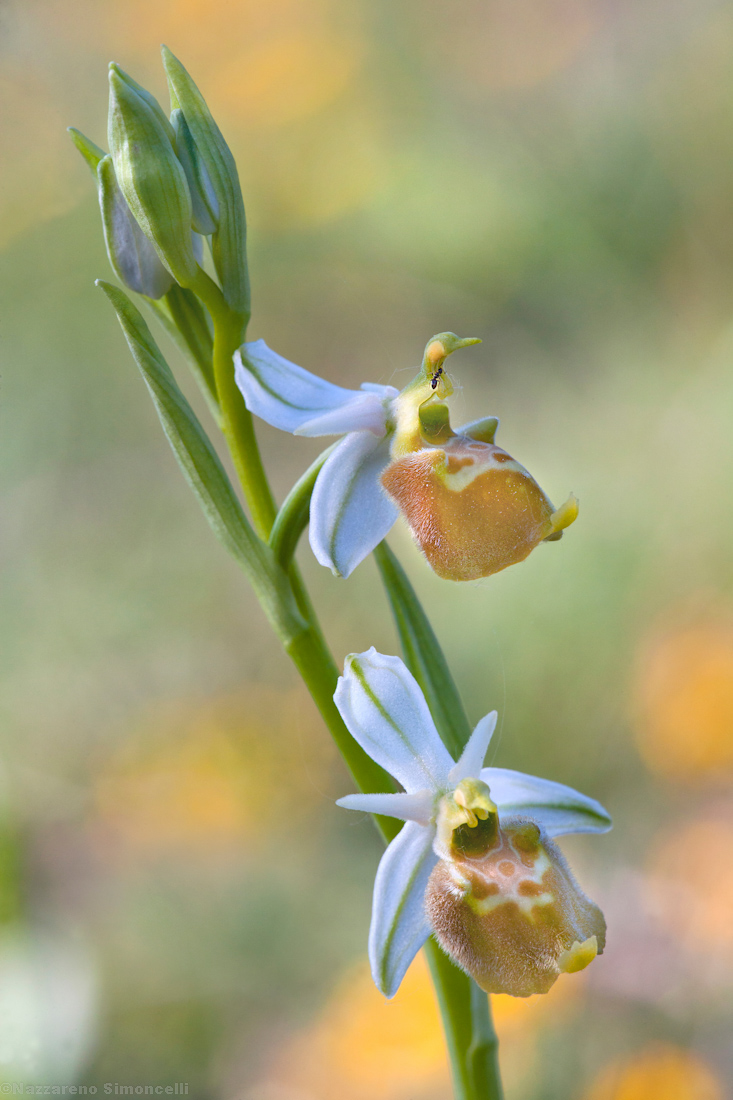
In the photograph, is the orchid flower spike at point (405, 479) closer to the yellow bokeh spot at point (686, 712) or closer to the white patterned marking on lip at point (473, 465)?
the white patterned marking on lip at point (473, 465)

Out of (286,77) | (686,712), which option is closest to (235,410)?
(686,712)

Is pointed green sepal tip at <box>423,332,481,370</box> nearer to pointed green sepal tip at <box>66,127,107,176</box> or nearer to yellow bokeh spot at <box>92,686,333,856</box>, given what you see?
pointed green sepal tip at <box>66,127,107,176</box>

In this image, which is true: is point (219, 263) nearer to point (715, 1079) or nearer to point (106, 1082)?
point (106, 1082)

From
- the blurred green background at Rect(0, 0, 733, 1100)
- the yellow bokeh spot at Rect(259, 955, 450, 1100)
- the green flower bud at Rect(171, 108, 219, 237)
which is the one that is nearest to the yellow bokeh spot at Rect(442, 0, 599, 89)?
the blurred green background at Rect(0, 0, 733, 1100)

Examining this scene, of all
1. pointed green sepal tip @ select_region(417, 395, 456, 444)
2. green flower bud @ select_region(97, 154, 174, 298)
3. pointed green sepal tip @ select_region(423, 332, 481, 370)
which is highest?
Answer: green flower bud @ select_region(97, 154, 174, 298)

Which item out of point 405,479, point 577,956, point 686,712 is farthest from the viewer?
point 686,712

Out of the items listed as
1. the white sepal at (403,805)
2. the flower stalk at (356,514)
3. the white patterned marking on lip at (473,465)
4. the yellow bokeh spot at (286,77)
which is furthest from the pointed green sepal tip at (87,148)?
the yellow bokeh spot at (286,77)

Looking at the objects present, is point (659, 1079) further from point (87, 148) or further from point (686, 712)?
point (87, 148)
